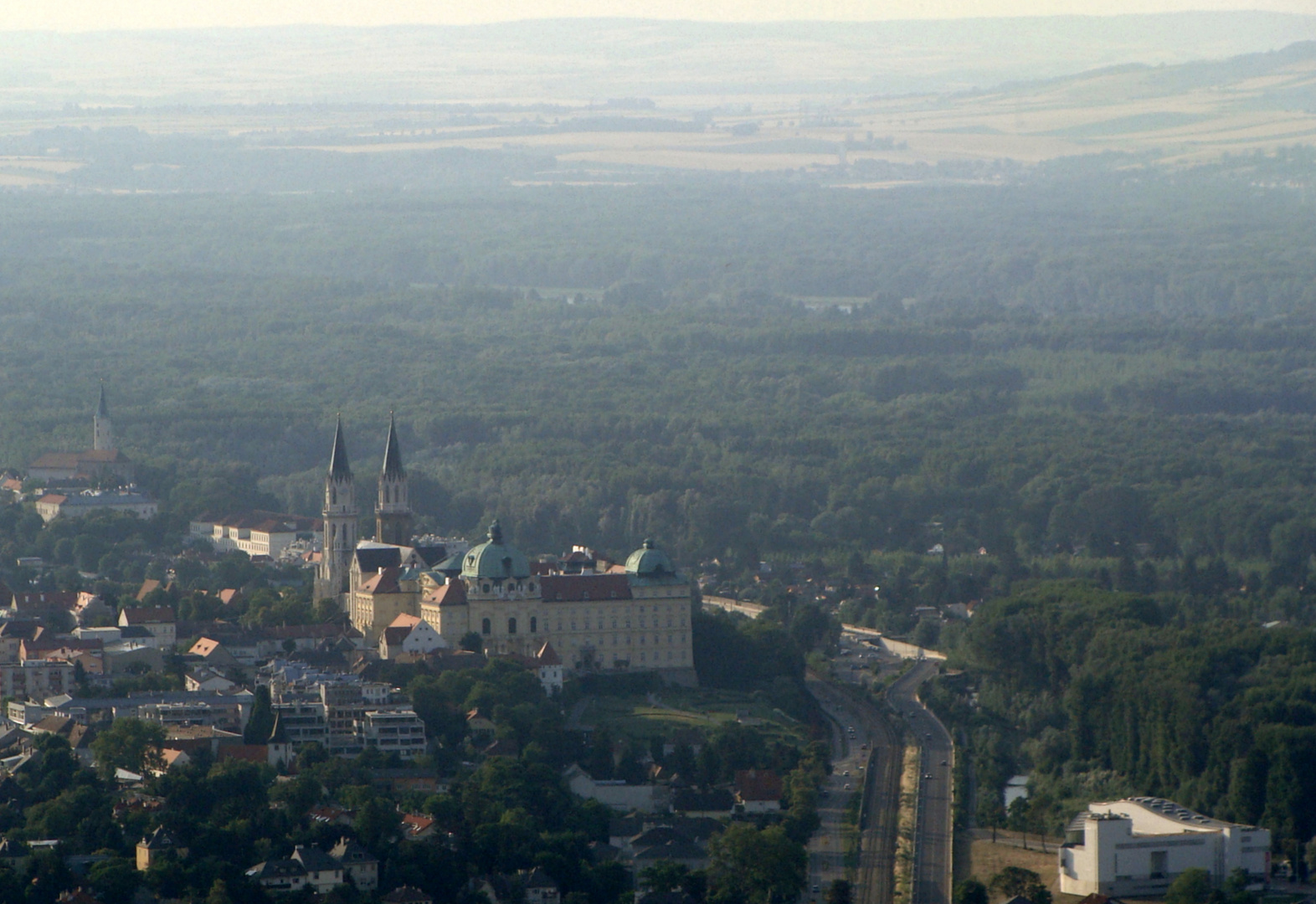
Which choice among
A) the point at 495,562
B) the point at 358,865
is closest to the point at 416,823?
the point at 358,865

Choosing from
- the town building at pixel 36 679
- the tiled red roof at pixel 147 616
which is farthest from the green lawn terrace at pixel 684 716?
the town building at pixel 36 679

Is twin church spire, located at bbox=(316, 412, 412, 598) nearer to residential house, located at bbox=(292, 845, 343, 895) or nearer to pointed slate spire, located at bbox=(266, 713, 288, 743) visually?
pointed slate spire, located at bbox=(266, 713, 288, 743)

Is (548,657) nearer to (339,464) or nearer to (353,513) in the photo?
(353,513)

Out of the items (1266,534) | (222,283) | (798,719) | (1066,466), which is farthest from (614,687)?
(222,283)

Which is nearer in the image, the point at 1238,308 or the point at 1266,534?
the point at 1266,534

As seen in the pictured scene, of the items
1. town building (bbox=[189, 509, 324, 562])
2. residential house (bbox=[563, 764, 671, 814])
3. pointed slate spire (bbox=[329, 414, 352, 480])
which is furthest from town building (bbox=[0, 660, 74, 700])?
town building (bbox=[189, 509, 324, 562])

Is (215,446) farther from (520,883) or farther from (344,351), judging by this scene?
(520,883)

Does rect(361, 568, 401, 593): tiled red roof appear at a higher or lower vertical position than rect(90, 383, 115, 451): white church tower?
lower
